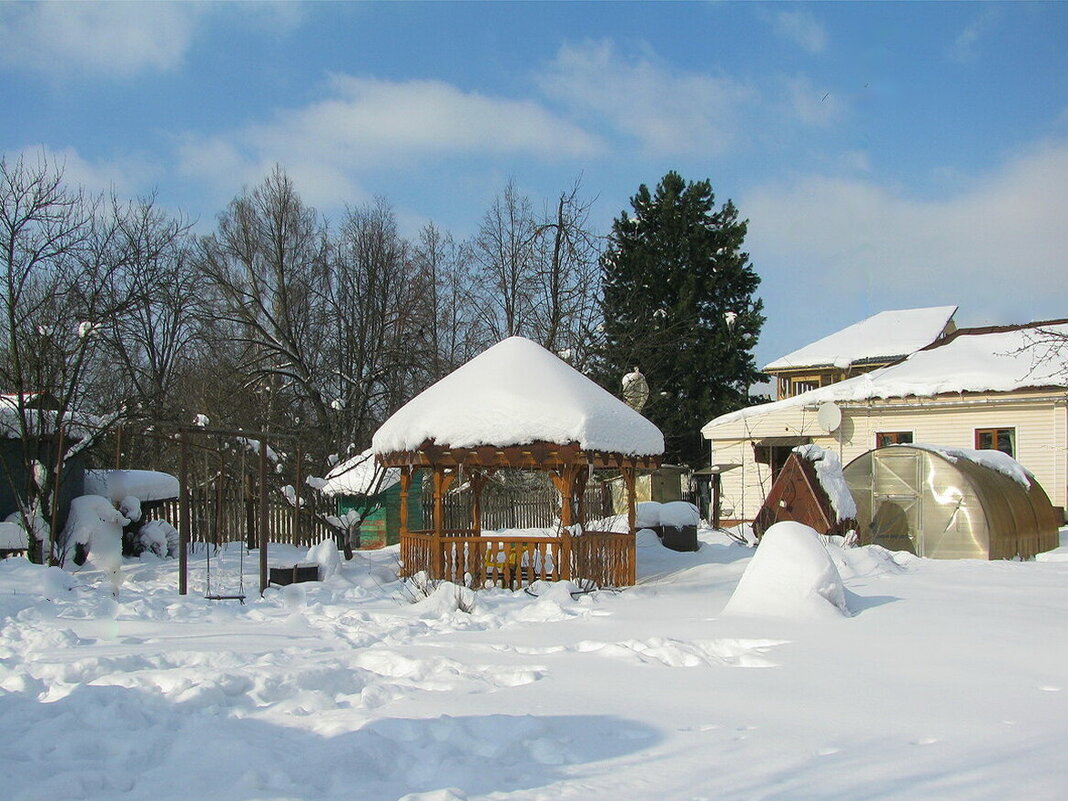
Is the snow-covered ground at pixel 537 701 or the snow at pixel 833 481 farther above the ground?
the snow at pixel 833 481

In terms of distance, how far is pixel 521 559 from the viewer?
14.1 metres

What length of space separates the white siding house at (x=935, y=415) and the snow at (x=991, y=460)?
3.53 meters

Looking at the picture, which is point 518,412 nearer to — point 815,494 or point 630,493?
point 630,493

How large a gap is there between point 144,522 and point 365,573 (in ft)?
21.5

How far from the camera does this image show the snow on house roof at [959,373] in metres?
24.9

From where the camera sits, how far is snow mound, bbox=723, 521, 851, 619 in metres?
9.92

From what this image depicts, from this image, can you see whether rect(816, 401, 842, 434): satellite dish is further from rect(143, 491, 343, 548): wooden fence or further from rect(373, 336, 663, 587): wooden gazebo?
rect(143, 491, 343, 548): wooden fence

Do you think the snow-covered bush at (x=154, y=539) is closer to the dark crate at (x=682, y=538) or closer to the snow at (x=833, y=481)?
the dark crate at (x=682, y=538)

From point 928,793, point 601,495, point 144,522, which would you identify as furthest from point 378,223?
point 928,793

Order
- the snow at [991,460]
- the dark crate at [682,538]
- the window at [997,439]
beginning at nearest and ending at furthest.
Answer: the snow at [991,460]
the dark crate at [682,538]
the window at [997,439]

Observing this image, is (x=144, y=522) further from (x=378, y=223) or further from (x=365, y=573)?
(x=378, y=223)

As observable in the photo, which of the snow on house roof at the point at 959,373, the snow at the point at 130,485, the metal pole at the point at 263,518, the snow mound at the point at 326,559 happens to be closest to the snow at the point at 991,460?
the snow on house roof at the point at 959,373

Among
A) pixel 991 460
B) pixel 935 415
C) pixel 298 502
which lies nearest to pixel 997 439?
pixel 935 415

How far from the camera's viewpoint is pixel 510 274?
28.5 metres
